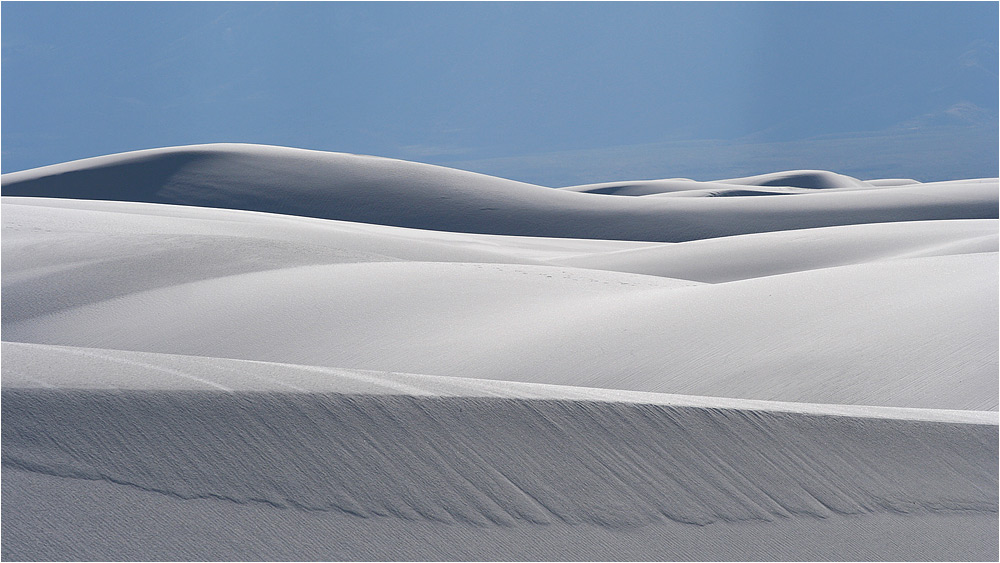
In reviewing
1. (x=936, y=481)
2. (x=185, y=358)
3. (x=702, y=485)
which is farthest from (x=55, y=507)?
(x=936, y=481)

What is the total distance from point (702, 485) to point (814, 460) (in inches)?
21.8

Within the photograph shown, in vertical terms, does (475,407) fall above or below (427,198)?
below

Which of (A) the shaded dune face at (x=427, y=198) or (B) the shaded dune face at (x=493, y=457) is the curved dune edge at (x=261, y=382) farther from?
(A) the shaded dune face at (x=427, y=198)

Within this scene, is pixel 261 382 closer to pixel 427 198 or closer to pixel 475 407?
pixel 475 407

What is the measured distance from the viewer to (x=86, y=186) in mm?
36531

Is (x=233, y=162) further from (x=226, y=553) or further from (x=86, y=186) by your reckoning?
(x=226, y=553)

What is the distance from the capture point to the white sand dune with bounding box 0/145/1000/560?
2822 millimetres

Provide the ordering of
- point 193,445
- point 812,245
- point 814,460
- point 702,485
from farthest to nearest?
point 812,245 → point 814,460 → point 702,485 → point 193,445

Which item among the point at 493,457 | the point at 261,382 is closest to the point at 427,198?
the point at 261,382

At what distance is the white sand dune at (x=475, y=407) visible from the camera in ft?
9.26

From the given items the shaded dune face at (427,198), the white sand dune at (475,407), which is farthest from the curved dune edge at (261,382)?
the shaded dune face at (427,198)

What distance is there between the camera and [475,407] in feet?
11.3

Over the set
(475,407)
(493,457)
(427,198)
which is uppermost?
(427,198)

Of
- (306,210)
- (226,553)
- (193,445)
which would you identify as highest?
(306,210)
